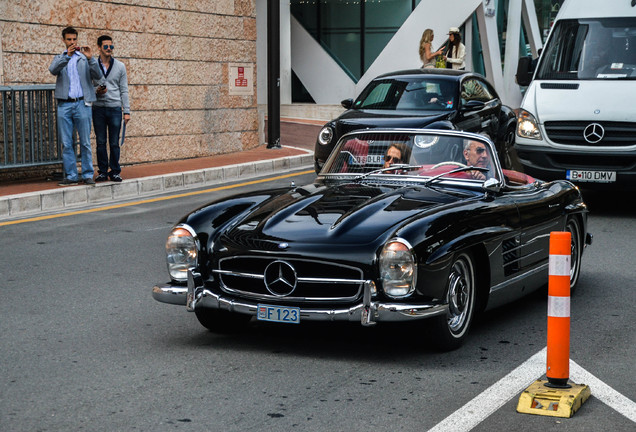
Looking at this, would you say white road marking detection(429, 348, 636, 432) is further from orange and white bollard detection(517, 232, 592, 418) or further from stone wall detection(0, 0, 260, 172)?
stone wall detection(0, 0, 260, 172)

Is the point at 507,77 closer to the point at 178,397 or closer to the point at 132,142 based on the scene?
the point at 132,142

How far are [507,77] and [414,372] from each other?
28.8 meters

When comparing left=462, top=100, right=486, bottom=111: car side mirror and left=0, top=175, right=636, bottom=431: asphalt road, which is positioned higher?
left=462, top=100, right=486, bottom=111: car side mirror

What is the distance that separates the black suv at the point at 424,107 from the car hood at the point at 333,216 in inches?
267

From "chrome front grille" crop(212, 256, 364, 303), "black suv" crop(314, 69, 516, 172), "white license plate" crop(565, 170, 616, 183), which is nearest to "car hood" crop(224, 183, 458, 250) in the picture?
"chrome front grille" crop(212, 256, 364, 303)

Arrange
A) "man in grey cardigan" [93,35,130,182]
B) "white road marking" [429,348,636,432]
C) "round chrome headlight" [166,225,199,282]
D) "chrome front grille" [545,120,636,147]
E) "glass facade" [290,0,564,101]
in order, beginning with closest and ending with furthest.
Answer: "white road marking" [429,348,636,432] < "round chrome headlight" [166,225,199,282] < "chrome front grille" [545,120,636,147] < "man in grey cardigan" [93,35,130,182] < "glass facade" [290,0,564,101]

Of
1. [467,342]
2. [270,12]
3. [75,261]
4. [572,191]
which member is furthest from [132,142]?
[467,342]

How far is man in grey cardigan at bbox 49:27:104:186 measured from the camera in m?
13.3

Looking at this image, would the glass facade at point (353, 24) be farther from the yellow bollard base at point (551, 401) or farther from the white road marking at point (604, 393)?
the yellow bollard base at point (551, 401)

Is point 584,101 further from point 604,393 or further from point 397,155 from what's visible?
point 604,393

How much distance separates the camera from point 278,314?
5.98 m

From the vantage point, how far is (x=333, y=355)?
6.21 m

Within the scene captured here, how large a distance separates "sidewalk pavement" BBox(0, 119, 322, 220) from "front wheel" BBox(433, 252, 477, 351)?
7008mm

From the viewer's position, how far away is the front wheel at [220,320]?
6668 millimetres
